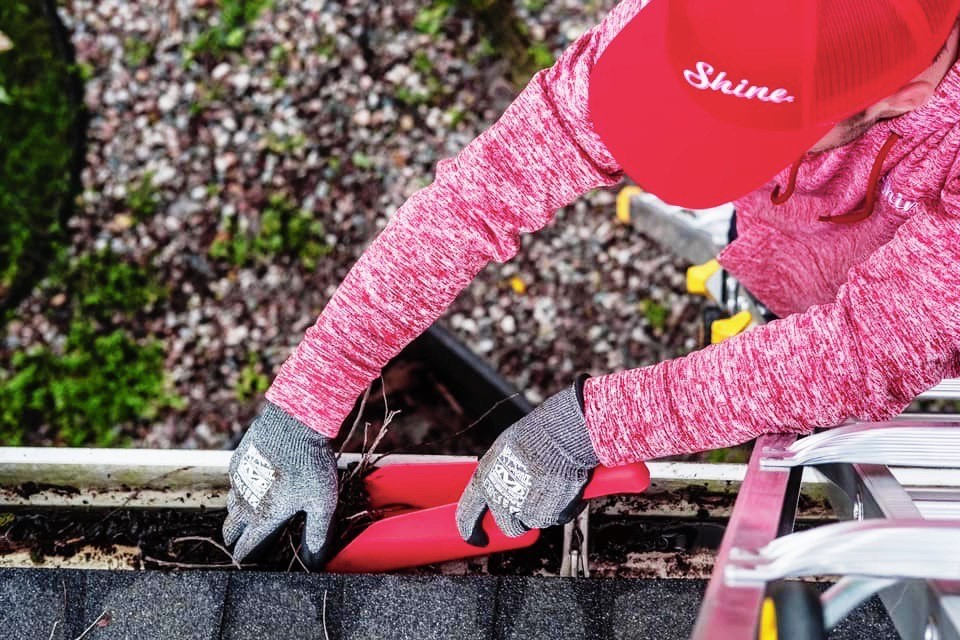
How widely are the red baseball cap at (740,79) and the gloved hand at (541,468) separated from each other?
0.48 meters

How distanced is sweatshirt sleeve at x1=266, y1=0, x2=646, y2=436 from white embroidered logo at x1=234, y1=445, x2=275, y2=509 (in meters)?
0.13

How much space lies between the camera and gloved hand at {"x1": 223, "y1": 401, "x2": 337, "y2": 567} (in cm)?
174

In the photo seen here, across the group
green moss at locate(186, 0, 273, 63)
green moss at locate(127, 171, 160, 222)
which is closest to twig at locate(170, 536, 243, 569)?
green moss at locate(127, 171, 160, 222)

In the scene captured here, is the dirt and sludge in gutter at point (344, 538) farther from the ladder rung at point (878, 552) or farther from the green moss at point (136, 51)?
the green moss at point (136, 51)

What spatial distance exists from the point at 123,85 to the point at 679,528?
112 inches

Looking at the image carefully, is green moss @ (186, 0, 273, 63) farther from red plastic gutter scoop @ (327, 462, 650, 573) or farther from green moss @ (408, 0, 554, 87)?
red plastic gutter scoop @ (327, 462, 650, 573)

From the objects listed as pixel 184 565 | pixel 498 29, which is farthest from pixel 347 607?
pixel 498 29

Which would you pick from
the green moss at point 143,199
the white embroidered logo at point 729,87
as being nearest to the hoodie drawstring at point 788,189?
the white embroidered logo at point 729,87

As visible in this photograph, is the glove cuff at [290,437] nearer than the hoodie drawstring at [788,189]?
No

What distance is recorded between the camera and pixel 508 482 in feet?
5.37

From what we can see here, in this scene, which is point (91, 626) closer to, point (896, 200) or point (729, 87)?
point (729, 87)

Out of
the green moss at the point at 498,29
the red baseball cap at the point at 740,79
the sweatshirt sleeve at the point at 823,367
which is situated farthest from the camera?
the green moss at the point at 498,29

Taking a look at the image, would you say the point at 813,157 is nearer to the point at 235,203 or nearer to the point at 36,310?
the point at 235,203

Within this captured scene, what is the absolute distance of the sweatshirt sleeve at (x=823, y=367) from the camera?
127cm
